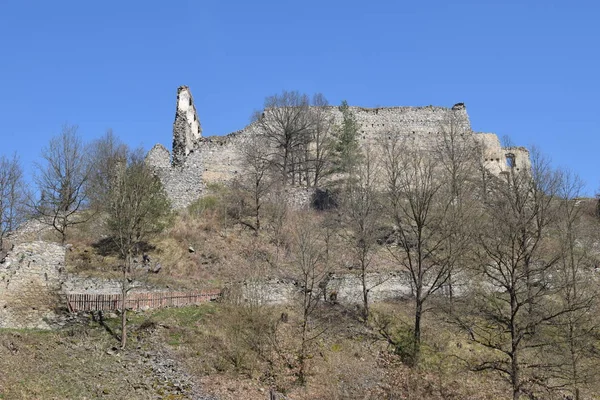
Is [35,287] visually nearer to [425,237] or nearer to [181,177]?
[181,177]

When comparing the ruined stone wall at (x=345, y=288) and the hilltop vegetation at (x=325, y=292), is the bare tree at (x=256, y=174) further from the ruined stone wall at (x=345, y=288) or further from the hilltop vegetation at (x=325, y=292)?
the ruined stone wall at (x=345, y=288)

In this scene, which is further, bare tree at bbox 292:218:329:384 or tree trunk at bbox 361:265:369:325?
tree trunk at bbox 361:265:369:325

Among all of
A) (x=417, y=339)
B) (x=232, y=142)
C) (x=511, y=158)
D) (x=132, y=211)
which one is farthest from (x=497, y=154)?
(x=132, y=211)

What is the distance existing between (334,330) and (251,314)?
386cm

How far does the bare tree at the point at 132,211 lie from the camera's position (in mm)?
23422

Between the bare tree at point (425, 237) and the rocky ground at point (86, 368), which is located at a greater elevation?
the bare tree at point (425, 237)

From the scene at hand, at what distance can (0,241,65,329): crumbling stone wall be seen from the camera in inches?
843

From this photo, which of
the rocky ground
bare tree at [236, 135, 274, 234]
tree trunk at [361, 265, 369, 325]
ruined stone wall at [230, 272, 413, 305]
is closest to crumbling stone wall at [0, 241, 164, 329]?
the rocky ground

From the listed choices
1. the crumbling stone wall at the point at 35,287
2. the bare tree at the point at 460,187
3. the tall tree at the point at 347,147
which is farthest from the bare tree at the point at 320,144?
the crumbling stone wall at the point at 35,287

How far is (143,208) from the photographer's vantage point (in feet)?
91.7

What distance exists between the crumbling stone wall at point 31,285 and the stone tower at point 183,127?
56.2 feet

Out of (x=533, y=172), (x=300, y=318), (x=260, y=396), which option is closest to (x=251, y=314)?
(x=300, y=318)

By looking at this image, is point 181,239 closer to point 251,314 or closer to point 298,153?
point 251,314

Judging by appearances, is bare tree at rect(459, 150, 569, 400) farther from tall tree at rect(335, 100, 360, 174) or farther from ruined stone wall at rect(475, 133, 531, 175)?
ruined stone wall at rect(475, 133, 531, 175)
